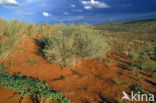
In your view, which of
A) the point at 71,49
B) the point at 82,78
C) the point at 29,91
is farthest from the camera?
the point at 71,49

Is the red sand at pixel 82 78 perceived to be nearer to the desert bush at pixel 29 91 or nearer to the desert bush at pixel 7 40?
the desert bush at pixel 29 91

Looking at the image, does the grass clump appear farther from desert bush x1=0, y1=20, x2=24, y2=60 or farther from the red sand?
desert bush x1=0, y1=20, x2=24, y2=60

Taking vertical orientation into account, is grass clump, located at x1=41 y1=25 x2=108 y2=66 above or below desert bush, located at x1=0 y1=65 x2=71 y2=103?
above

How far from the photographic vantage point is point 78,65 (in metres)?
6.17

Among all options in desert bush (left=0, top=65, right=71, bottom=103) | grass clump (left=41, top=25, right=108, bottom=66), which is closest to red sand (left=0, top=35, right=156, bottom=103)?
desert bush (left=0, top=65, right=71, bottom=103)

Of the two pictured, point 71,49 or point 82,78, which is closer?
point 82,78

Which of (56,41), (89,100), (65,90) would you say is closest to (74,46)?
(56,41)

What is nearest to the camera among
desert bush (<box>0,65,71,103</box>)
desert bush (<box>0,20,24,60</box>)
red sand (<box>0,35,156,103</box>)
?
desert bush (<box>0,65,71,103</box>)

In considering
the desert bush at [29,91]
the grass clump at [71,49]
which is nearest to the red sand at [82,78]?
the desert bush at [29,91]

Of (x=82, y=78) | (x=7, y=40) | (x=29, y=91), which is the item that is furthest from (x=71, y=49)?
(x=7, y=40)

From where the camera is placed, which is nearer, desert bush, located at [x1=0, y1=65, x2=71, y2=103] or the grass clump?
desert bush, located at [x1=0, y1=65, x2=71, y2=103]

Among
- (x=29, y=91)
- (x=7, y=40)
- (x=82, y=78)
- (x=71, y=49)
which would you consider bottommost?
(x=82, y=78)

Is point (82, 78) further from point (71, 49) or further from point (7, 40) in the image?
point (7, 40)

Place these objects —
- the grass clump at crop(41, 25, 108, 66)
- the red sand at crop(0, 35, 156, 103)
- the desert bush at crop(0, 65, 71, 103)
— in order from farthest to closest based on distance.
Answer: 1. the grass clump at crop(41, 25, 108, 66)
2. the red sand at crop(0, 35, 156, 103)
3. the desert bush at crop(0, 65, 71, 103)
